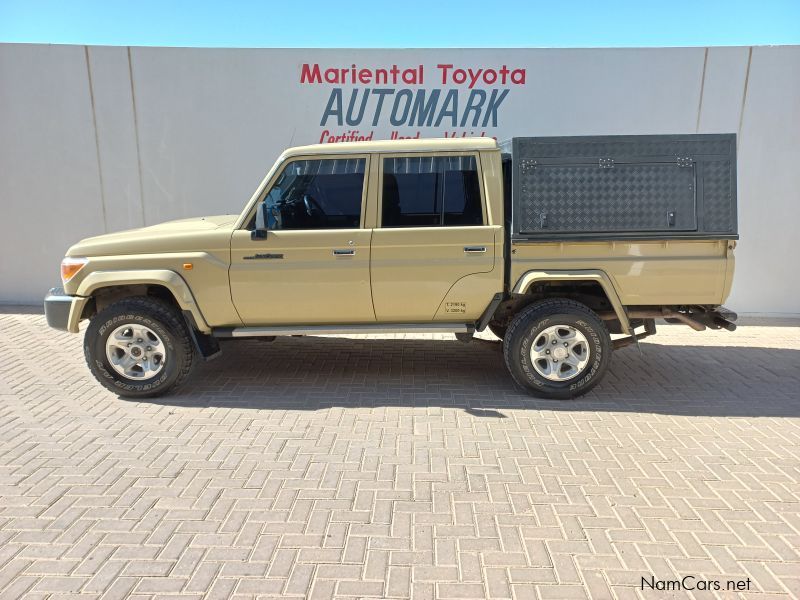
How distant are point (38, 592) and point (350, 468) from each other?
165cm

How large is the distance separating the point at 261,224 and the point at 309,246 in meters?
0.41

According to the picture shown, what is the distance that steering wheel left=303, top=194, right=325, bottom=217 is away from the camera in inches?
172

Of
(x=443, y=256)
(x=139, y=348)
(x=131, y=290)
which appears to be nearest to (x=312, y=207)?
(x=443, y=256)

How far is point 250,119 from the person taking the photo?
7.29m

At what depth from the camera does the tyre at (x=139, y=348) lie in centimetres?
437

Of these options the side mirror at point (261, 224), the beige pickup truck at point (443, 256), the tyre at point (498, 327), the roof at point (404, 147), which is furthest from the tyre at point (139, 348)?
the tyre at point (498, 327)

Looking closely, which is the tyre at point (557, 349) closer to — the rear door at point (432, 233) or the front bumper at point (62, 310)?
the rear door at point (432, 233)

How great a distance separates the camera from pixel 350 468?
336cm

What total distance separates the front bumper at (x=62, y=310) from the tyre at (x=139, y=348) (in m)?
0.19

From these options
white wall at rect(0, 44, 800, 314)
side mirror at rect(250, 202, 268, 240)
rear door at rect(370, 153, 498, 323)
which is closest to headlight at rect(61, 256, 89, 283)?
side mirror at rect(250, 202, 268, 240)

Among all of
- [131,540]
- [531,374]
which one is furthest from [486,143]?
[131,540]

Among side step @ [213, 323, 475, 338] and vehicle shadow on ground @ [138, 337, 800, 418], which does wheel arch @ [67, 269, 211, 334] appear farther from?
vehicle shadow on ground @ [138, 337, 800, 418]

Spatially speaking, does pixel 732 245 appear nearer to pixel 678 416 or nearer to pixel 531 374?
pixel 678 416

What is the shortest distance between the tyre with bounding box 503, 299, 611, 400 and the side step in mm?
443
